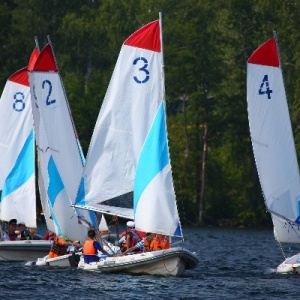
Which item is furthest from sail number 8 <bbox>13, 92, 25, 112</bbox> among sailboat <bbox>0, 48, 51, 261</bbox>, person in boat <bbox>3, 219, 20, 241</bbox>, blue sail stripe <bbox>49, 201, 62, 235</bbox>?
blue sail stripe <bbox>49, 201, 62, 235</bbox>

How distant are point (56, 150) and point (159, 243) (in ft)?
21.5

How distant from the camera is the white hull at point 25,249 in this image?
42.1 metres

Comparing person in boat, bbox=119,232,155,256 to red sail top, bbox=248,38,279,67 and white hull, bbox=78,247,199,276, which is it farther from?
red sail top, bbox=248,38,279,67

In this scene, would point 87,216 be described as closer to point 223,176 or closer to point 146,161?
point 146,161

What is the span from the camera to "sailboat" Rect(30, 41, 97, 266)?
40562mm

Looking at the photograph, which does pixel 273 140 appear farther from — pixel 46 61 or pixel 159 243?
pixel 46 61

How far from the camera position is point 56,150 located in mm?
40781

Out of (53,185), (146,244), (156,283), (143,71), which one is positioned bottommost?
(156,283)

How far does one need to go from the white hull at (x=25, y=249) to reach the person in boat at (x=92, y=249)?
5.87 meters

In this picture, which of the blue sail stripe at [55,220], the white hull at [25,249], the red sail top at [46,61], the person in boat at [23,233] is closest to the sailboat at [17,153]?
the person in boat at [23,233]

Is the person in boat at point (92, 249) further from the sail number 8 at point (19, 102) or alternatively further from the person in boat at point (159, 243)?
the sail number 8 at point (19, 102)

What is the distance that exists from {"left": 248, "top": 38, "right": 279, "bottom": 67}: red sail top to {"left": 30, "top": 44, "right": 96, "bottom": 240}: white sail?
6.96m

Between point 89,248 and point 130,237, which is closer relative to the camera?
point 130,237

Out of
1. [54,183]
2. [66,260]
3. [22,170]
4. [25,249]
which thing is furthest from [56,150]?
[22,170]
